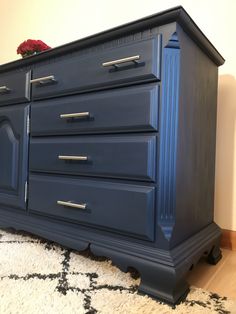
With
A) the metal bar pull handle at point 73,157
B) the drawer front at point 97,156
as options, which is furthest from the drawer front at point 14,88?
the metal bar pull handle at point 73,157

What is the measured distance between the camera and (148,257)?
741 millimetres

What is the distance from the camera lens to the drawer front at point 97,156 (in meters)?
0.77

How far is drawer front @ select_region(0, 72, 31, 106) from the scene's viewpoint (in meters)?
1.12

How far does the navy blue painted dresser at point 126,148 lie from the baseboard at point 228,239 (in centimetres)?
15

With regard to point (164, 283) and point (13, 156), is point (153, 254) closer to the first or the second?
point (164, 283)

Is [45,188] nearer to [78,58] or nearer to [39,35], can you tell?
[78,58]

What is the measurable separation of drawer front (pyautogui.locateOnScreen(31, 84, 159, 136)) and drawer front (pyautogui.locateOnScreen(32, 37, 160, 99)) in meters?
0.03

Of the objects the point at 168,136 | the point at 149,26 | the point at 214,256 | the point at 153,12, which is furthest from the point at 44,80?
the point at 214,256

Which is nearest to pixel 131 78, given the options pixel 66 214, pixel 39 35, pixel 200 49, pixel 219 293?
pixel 200 49

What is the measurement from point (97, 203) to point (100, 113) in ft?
0.96

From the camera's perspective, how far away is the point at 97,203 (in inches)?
34.1

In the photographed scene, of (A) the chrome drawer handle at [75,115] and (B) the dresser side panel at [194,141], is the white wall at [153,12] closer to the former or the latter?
(B) the dresser side panel at [194,141]

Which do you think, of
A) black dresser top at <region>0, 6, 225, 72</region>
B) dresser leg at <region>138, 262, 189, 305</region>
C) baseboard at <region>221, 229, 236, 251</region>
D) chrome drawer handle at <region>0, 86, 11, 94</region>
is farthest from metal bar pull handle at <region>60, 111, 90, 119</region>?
baseboard at <region>221, 229, 236, 251</region>

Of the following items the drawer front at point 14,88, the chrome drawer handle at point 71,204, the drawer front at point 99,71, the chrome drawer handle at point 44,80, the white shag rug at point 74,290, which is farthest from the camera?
the drawer front at point 14,88
